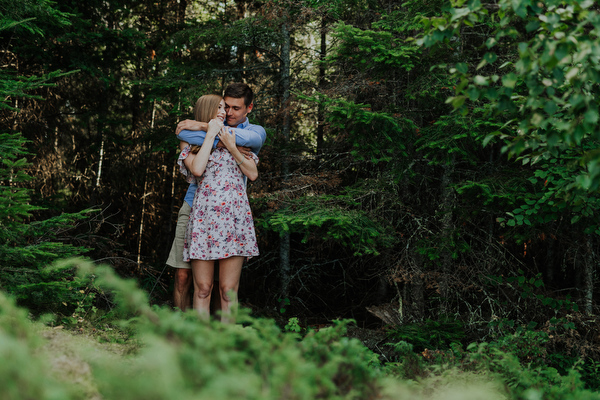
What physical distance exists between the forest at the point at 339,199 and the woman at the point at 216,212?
61cm

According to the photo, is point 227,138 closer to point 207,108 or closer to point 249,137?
point 249,137

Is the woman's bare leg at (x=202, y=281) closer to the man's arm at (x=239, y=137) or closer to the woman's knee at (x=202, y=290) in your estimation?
the woman's knee at (x=202, y=290)

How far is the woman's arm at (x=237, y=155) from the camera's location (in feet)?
11.5

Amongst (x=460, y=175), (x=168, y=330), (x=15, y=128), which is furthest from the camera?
(x=15, y=128)

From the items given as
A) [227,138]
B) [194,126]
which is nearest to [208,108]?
[194,126]

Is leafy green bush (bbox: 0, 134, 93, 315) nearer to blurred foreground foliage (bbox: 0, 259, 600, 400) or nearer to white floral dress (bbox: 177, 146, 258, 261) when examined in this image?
white floral dress (bbox: 177, 146, 258, 261)

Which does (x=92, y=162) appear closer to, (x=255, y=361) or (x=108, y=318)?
(x=108, y=318)

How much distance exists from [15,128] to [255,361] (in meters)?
6.98

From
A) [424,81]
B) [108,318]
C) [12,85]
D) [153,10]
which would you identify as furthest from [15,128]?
[424,81]

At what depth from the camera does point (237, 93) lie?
143 inches

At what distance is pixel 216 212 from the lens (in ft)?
11.5

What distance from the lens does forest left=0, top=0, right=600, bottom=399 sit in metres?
1.73

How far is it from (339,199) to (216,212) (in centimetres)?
183

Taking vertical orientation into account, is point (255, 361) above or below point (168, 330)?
below
